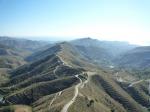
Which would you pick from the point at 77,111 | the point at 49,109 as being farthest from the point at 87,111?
the point at 49,109

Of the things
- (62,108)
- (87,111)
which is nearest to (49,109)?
(62,108)

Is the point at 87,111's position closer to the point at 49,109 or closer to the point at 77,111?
the point at 77,111

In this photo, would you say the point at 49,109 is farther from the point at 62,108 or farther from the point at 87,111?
the point at 87,111
